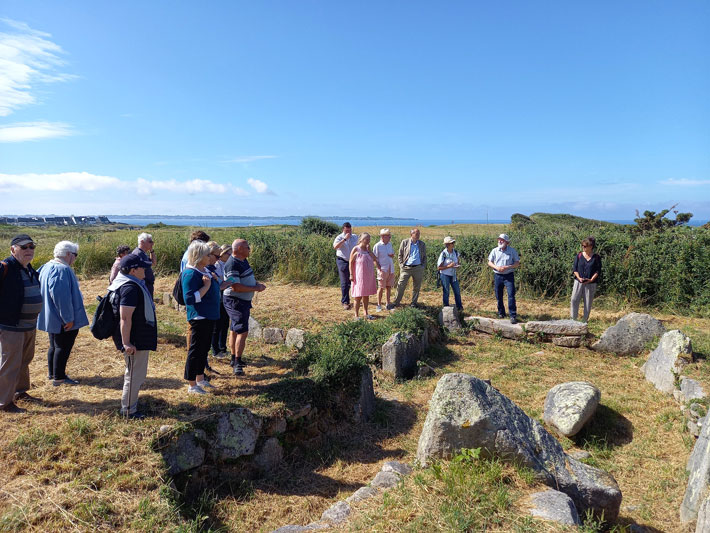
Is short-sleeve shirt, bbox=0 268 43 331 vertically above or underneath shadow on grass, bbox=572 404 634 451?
above

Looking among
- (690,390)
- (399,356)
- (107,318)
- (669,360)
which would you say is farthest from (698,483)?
(107,318)

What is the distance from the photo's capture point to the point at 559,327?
8789mm

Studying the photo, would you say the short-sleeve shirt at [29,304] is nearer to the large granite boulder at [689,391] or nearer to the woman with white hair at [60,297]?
the woman with white hair at [60,297]

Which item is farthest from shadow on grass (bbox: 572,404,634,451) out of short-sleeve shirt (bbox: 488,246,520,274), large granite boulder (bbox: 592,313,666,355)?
short-sleeve shirt (bbox: 488,246,520,274)

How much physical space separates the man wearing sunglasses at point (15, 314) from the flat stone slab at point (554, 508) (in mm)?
4961

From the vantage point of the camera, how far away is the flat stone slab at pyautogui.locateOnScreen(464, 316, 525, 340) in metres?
9.16

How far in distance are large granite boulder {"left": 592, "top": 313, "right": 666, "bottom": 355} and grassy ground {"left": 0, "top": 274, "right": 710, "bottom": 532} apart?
0.42m

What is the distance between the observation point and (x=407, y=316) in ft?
27.3

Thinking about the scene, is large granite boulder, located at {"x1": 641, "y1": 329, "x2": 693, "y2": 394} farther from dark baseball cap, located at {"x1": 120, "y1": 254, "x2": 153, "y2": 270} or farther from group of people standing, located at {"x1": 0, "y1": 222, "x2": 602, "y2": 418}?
dark baseball cap, located at {"x1": 120, "y1": 254, "x2": 153, "y2": 270}

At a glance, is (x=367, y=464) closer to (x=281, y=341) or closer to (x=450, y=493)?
(x=450, y=493)

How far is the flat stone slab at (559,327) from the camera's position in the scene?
871cm

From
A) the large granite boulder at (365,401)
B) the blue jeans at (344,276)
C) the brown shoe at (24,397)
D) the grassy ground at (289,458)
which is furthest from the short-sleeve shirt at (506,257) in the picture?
the brown shoe at (24,397)

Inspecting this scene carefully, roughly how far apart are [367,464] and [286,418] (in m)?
1.06

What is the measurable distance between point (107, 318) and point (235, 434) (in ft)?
5.75
